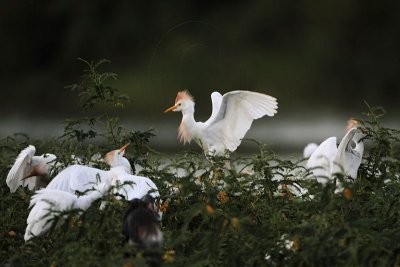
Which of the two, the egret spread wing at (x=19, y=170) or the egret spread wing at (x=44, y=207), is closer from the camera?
the egret spread wing at (x=44, y=207)

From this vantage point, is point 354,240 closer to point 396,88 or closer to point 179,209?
point 179,209

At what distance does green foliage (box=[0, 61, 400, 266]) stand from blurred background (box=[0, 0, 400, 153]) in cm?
804

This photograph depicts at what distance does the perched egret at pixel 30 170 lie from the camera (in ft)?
12.7

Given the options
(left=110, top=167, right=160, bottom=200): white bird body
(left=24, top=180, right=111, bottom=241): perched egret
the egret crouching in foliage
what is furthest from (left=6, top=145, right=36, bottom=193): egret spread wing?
the egret crouching in foliage

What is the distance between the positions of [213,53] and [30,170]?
9642 millimetres

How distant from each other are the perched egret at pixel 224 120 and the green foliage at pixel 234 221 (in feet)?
2.73

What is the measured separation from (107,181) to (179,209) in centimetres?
24

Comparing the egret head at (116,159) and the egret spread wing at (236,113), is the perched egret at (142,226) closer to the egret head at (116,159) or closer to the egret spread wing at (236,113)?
the egret head at (116,159)

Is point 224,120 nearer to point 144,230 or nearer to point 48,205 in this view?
point 48,205

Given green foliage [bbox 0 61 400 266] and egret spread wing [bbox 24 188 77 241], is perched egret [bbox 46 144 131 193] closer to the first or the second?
green foliage [bbox 0 61 400 266]

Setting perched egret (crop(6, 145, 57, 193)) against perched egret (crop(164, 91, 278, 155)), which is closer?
perched egret (crop(6, 145, 57, 193))

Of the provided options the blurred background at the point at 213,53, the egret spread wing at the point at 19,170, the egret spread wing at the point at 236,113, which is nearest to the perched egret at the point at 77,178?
the egret spread wing at the point at 19,170

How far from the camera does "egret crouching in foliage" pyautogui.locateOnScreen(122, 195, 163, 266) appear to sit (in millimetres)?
2580

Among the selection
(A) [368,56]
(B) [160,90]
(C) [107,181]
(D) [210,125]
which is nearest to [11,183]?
(C) [107,181]
